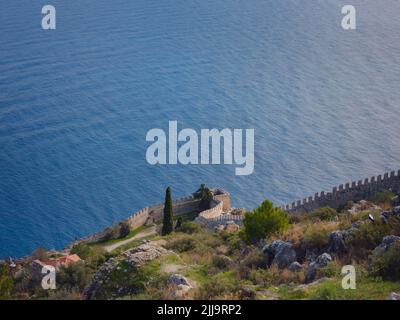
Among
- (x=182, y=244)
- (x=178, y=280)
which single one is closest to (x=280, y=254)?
(x=178, y=280)

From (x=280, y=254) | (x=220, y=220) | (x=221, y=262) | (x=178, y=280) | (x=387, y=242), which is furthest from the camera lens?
(x=220, y=220)

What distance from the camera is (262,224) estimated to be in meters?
26.1

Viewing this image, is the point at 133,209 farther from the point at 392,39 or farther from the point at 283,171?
the point at 392,39

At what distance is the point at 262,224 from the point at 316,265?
6627 millimetres

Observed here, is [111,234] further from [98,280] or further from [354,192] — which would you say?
[98,280]

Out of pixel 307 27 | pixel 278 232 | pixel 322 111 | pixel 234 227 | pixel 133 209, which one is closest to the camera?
pixel 278 232

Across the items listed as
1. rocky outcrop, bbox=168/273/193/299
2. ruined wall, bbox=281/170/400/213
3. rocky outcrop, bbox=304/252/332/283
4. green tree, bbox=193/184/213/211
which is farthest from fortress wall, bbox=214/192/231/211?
rocky outcrop, bbox=168/273/193/299

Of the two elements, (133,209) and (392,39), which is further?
(392,39)

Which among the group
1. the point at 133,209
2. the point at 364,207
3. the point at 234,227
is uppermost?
the point at 364,207

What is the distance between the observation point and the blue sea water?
6262cm

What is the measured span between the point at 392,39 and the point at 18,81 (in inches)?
1777

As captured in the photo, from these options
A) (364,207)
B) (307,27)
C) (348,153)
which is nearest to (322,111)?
(348,153)

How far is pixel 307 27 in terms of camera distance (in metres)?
96.5

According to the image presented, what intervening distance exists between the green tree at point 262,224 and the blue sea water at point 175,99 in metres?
31.3
